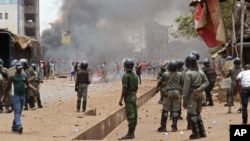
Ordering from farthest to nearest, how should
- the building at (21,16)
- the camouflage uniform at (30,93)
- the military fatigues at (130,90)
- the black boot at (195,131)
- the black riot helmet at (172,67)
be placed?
the building at (21,16), the camouflage uniform at (30,93), the black riot helmet at (172,67), the military fatigues at (130,90), the black boot at (195,131)

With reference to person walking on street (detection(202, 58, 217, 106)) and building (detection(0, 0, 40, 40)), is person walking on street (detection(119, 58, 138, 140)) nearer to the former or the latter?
person walking on street (detection(202, 58, 217, 106))

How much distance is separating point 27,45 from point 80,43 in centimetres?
2670

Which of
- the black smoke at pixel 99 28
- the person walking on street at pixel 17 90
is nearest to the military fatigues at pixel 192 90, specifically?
the person walking on street at pixel 17 90

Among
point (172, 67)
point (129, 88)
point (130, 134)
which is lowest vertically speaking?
point (130, 134)

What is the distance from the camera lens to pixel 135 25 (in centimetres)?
4459

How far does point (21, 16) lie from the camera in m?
72.4

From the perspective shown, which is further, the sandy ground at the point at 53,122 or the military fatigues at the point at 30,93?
the military fatigues at the point at 30,93

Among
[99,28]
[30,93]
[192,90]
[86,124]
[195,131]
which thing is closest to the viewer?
[192,90]

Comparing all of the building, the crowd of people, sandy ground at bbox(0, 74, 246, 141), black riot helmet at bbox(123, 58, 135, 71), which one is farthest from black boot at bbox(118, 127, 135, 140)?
the building

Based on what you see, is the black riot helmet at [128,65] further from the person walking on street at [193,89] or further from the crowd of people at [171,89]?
the person walking on street at [193,89]

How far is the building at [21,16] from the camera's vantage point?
70750 mm

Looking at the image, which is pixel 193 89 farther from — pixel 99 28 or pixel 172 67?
pixel 99 28

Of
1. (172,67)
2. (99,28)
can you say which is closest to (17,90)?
(172,67)

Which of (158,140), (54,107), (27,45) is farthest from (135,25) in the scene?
(158,140)
